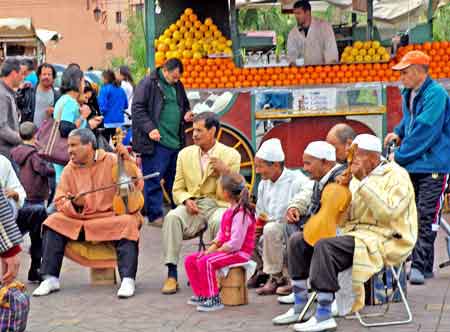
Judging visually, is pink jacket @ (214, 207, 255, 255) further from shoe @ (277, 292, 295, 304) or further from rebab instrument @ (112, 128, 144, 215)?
rebab instrument @ (112, 128, 144, 215)

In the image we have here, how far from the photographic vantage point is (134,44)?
3759cm

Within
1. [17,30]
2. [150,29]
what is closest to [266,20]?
[150,29]

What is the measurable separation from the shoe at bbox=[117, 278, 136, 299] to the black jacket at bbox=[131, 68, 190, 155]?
313 centimetres

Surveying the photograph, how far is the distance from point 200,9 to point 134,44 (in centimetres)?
2345

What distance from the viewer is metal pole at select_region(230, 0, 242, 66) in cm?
1325

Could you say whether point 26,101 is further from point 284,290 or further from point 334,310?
point 334,310

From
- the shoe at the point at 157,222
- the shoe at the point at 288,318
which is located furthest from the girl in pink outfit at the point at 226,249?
the shoe at the point at 157,222

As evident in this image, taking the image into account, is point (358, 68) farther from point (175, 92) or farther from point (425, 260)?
point (425, 260)

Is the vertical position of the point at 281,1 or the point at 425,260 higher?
the point at 281,1

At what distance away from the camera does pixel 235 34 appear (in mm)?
13438

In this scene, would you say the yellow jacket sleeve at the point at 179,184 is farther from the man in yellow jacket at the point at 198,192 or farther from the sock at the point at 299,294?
the sock at the point at 299,294

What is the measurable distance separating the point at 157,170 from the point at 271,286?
3.52m

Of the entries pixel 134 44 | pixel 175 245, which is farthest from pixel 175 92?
pixel 134 44

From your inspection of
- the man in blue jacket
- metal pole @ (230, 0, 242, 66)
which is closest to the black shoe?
the man in blue jacket
